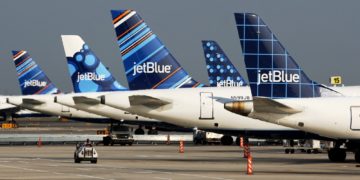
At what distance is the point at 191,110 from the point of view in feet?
201

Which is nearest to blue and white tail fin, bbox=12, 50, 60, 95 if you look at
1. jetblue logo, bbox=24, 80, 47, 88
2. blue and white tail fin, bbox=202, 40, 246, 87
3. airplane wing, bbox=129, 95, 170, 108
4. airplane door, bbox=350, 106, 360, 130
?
jetblue logo, bbox=24, 80, 47, 88

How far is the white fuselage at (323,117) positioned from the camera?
51.5 metres

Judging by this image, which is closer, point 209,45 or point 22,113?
point 209,45

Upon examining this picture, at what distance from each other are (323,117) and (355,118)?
1.76 m

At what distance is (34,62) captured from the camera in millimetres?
114250

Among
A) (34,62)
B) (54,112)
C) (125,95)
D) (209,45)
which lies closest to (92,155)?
(125,95)

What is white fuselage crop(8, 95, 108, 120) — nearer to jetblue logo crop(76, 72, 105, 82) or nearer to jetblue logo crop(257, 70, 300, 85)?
jetblue logo crop(76, 72, 105, 82)

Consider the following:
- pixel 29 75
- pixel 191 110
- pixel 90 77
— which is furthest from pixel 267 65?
pixel 29 75

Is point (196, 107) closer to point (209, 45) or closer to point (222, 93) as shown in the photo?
point (222, 93)

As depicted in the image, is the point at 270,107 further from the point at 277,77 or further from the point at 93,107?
the point at 93,107

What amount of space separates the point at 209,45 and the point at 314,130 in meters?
31.0

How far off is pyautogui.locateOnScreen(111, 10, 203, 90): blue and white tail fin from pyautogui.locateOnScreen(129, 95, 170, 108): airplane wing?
555 cm

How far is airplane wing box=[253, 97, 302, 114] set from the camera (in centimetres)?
5053

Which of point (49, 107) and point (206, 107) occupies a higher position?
point (49, 107)
